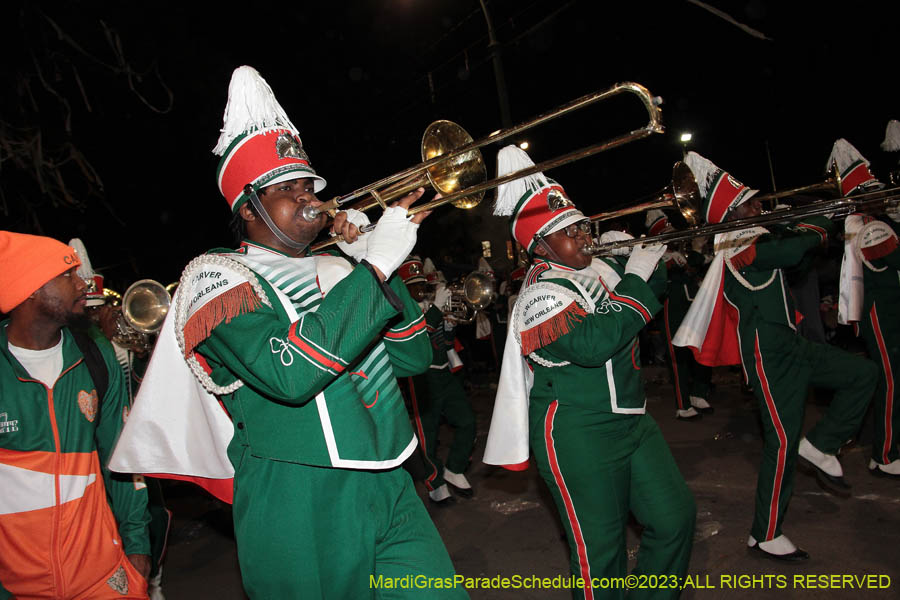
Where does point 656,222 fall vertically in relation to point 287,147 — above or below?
below

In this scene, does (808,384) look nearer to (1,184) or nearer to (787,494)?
(787,494)

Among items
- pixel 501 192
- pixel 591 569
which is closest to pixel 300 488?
pixel 591 569

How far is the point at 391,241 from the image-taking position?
2020 mm

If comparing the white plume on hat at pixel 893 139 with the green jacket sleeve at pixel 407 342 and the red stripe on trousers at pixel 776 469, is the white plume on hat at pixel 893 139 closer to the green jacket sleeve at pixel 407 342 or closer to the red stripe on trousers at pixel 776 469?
the red stripe on trousers at pixel 776 469

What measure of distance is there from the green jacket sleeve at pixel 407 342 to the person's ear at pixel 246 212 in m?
0.61

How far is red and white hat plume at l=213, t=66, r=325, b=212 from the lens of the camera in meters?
2.23

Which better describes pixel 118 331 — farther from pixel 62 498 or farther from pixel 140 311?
pixel 62 498

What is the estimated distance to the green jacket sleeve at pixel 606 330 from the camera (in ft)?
9.51

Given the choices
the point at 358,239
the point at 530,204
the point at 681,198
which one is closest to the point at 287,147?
the point at 358,239

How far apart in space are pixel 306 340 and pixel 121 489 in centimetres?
177

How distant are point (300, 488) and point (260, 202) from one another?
1.08m

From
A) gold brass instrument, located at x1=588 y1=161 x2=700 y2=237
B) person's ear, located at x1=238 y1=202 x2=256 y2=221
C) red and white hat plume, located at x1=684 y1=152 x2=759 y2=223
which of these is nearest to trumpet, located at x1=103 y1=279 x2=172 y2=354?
person's ear, located at x1=238 y1=202 x2=256 y2=221

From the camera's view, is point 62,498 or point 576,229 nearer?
point 62,498

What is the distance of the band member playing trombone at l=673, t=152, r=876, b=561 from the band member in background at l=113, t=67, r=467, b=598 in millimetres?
2813
